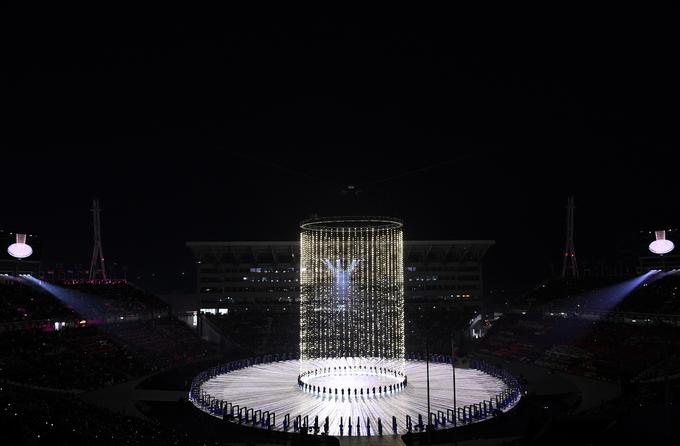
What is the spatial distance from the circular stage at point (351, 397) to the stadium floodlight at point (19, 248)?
2938 centimetres

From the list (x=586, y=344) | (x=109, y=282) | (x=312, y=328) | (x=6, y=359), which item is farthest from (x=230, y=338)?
(x=586, y=344)

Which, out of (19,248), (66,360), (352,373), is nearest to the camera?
(66,360)

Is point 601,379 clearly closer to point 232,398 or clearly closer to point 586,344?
point 586,344

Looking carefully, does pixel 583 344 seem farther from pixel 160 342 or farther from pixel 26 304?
pixel 26 304

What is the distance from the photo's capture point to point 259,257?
296 feet

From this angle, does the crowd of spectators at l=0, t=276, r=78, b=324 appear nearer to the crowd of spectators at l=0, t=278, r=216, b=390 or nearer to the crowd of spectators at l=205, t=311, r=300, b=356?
the crowd of spectators at l=0, t=278, r=216, b=390

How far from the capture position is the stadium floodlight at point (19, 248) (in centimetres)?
6550

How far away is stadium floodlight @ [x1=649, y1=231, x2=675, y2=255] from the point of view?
221 ft

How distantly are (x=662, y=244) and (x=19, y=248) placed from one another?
238 feet

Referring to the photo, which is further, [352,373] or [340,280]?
[340,280]

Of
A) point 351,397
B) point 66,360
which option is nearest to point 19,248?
point 66,360

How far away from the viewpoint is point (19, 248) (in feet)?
216

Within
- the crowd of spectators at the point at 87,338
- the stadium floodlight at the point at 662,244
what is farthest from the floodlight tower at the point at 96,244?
the stadium floodlight at the point at 662,244

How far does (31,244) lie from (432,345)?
158 ft
